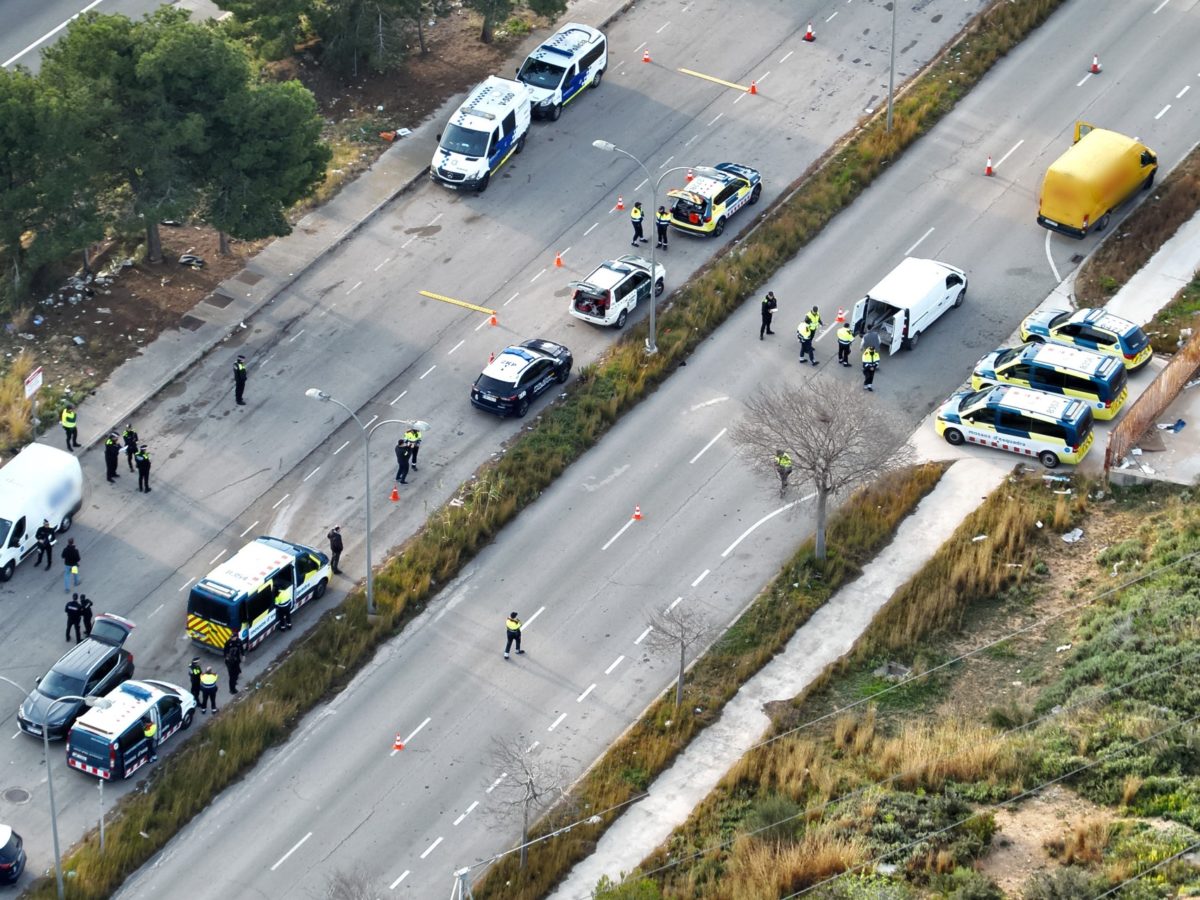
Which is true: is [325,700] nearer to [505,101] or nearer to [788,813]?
[788,813]

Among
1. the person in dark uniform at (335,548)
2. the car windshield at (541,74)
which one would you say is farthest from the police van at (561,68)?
the person in dark uniform at (335,548)

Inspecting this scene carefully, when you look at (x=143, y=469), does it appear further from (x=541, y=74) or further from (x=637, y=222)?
Result: (x=541, y=74)

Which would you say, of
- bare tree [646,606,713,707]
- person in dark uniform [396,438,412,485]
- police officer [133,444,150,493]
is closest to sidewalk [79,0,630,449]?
police officer [133,444,150,493]

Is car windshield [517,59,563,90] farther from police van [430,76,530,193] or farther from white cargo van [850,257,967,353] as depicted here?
white cargo van [850,257,967,353]

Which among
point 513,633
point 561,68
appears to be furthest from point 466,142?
point 513,633

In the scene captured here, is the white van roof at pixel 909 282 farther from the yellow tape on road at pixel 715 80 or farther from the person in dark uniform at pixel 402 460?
the person in dark uniform at pixel 402 460
